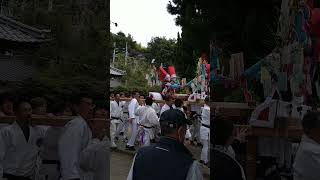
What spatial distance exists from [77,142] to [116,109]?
973 centimetres

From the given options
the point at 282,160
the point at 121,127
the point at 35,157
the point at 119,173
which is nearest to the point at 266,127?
the point at 282,160

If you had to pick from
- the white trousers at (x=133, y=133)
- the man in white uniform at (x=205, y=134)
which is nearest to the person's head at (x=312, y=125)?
the man in white uniform at (x=205, y=134)

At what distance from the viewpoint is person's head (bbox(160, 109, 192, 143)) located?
9.28 feet

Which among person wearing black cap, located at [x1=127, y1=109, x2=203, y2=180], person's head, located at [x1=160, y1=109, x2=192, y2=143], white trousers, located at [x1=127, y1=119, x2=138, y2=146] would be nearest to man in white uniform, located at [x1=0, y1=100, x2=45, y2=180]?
person wearing black cap, located at [x1=127, y1=109, x2=203, y2=180]

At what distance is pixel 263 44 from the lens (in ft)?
11.2

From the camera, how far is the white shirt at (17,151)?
3992mm

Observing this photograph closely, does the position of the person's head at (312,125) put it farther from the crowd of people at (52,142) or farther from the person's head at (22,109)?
the person's head at (22,109)

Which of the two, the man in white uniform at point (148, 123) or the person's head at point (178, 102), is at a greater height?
the person's head at point (178, 102)

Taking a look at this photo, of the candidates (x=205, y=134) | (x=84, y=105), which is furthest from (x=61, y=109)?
A: (x=205, y=134)

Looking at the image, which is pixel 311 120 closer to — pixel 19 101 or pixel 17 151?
pixel 19 101

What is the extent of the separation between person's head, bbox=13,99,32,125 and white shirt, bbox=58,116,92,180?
0.33 meters

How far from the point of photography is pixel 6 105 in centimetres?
393

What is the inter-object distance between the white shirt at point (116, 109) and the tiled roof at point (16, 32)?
358 inches

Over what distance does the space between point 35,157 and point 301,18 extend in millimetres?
2444
